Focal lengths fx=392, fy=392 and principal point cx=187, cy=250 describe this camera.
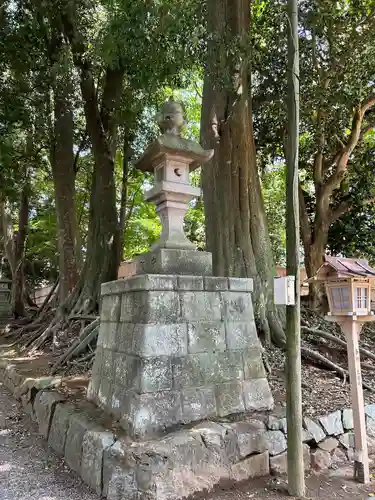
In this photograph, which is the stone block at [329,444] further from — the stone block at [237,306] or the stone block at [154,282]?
the stone block at [154,282]

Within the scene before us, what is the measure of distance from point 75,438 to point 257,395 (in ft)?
5.55

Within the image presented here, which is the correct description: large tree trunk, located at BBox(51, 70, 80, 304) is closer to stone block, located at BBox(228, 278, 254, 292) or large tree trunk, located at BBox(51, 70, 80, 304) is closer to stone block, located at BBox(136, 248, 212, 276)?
stone block, located at BBox(136, 248, 212, 276)

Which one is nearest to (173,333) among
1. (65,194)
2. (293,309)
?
(293,309)

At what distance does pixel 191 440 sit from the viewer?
3.05 meters

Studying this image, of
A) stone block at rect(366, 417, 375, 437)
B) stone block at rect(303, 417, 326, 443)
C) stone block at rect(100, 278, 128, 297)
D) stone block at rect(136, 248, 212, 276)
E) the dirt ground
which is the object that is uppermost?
stone block at rect(136, 248, 212, 276)

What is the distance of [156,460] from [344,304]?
2.10 meters

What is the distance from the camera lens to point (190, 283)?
11.7ft

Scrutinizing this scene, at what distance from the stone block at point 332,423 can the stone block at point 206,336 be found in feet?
4.00

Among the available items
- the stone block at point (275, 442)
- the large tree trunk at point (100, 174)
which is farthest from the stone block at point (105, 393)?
the large tree trunk at point (100, 174)

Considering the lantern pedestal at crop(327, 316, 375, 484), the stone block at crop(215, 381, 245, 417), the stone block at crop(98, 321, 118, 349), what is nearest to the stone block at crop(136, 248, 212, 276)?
the stone block at crop(98, 321, 118, 349)

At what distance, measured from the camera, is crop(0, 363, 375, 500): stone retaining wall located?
2816 millimetres

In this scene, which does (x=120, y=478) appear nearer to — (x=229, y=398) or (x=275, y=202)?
(x=229, y=398)

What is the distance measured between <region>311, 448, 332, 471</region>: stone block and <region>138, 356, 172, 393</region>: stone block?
154 cm

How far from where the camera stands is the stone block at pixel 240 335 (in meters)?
3.74
